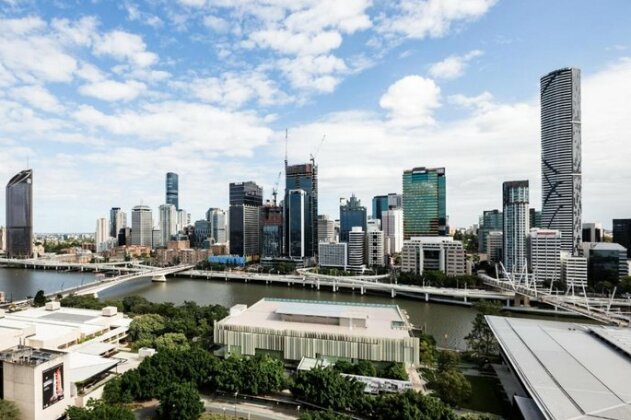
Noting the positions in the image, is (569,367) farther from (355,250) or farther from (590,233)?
(590,233)

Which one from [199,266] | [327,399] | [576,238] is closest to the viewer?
[327,399]

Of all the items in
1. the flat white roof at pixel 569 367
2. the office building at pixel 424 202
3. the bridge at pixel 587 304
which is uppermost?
the office building at pixel 424 202

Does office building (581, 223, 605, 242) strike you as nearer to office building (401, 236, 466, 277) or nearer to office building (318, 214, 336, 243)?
office building (401, 236, 466, 277)

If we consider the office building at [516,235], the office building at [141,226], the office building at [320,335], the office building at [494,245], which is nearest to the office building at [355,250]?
the office building at [516,235]

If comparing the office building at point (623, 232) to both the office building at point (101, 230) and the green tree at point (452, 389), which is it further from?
the office building at point (101, 230)

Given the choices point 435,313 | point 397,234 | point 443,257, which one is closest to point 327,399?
point 435,313

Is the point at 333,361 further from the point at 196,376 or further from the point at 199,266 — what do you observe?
the point at 199,266
